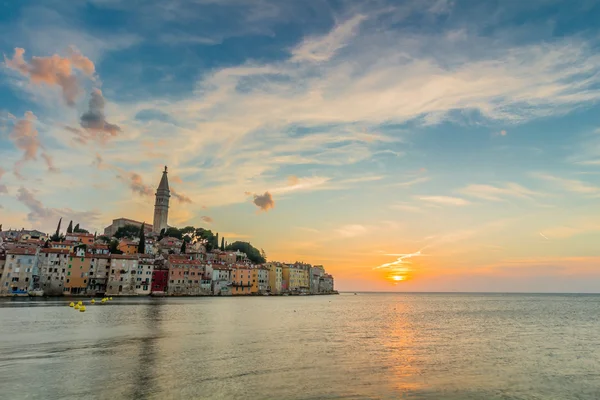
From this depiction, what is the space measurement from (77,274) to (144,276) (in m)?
18.1

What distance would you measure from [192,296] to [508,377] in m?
118

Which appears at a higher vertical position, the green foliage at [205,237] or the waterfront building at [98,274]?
the green foliage at [205,237]

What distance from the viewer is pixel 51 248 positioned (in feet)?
343

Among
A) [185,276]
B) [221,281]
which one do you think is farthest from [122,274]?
[221,281]

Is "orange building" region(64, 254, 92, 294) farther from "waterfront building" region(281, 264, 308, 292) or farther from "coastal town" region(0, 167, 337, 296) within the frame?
"waterfront building" region(281, 264, 308, 292)

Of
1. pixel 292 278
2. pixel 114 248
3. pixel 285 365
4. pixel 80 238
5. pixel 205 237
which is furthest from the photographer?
pixel 205 237

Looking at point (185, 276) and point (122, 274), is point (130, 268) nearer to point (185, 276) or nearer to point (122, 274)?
point (122, 274)

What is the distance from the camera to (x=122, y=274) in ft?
373

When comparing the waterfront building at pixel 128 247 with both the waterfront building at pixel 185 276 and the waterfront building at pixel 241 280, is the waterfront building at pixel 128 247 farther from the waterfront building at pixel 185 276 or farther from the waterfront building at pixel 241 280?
the waterfront building at pixel 241 280

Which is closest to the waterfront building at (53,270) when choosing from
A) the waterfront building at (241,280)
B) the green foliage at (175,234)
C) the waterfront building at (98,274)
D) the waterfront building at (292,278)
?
the waterfront building at (98,274)

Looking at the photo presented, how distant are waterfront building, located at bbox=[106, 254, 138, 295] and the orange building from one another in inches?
238

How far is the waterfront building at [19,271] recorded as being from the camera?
3671 inches

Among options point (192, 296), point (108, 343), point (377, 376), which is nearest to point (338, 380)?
point (377, 376)

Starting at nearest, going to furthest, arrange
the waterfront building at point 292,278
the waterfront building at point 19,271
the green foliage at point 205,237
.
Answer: the waterfront building at point 19,271, the waterfront building at point 292,278, the green foliage at point 205,237
